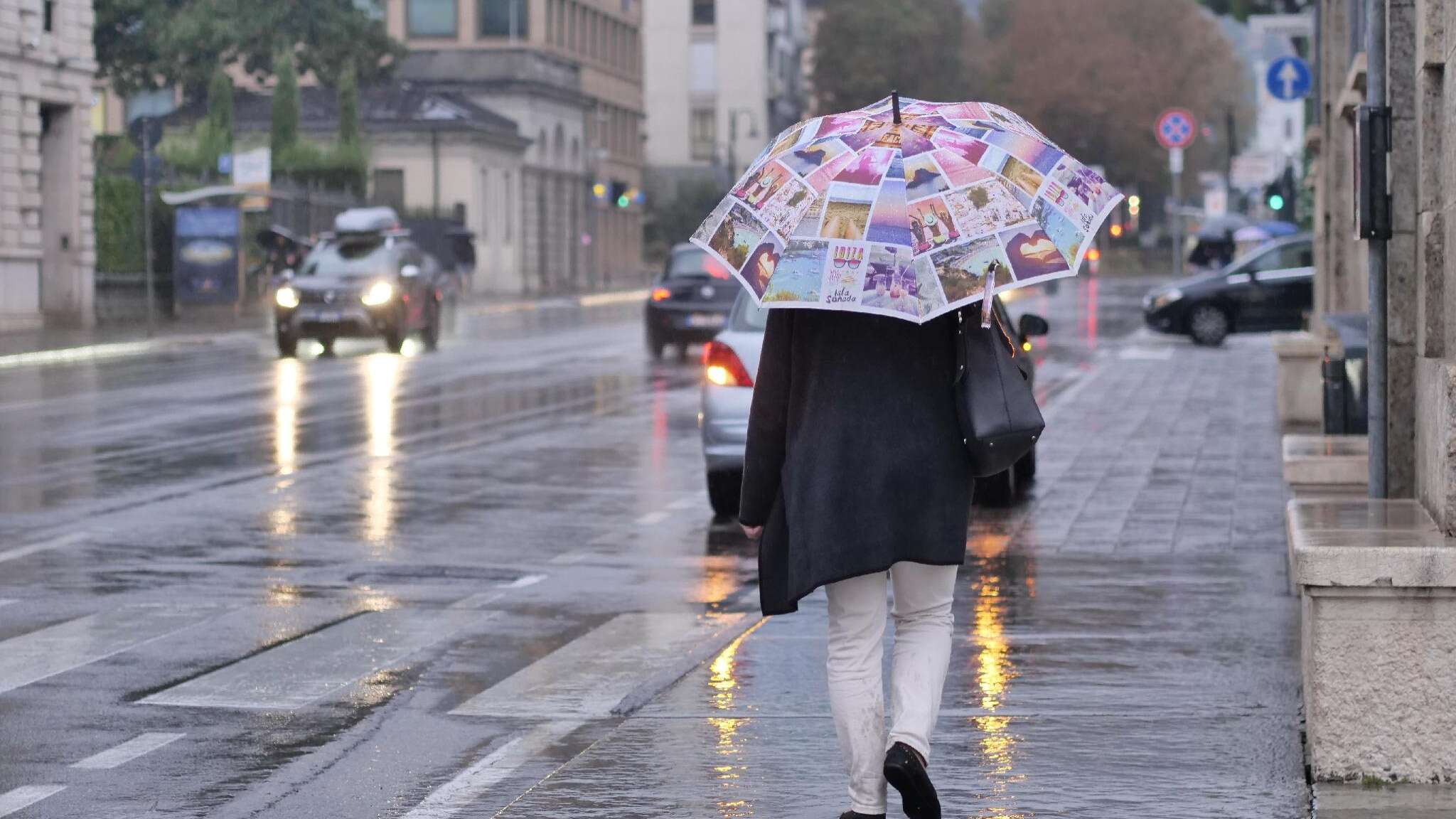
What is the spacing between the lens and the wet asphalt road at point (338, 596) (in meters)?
7.32

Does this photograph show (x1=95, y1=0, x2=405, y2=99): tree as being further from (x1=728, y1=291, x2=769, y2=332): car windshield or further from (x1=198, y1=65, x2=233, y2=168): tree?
(x1=728, y1=291, x2=769, y2=332): car windshield

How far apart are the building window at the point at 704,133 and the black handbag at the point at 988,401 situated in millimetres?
123708

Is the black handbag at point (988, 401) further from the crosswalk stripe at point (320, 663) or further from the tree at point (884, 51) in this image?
the tree at point (884, 51)

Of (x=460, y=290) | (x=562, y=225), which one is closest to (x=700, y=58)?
(x=562, y=225)

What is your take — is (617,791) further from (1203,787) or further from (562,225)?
(562,225)

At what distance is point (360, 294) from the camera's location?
1375 inches

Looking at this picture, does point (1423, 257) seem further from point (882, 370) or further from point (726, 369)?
point (726, 369)

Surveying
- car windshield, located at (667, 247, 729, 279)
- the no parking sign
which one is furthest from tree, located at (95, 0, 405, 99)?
car windshield, located at (667, 247, 729, 279)

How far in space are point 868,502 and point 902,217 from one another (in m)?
0.67

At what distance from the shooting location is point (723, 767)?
7.04 metres

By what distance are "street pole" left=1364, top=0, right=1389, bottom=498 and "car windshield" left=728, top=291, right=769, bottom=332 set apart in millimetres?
6625

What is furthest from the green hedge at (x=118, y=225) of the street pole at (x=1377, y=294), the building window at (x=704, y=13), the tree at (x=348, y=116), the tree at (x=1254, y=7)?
the building window at (x=704, y=13)

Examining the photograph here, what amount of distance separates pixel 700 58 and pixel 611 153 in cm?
2453

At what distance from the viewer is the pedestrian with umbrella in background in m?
5.98
